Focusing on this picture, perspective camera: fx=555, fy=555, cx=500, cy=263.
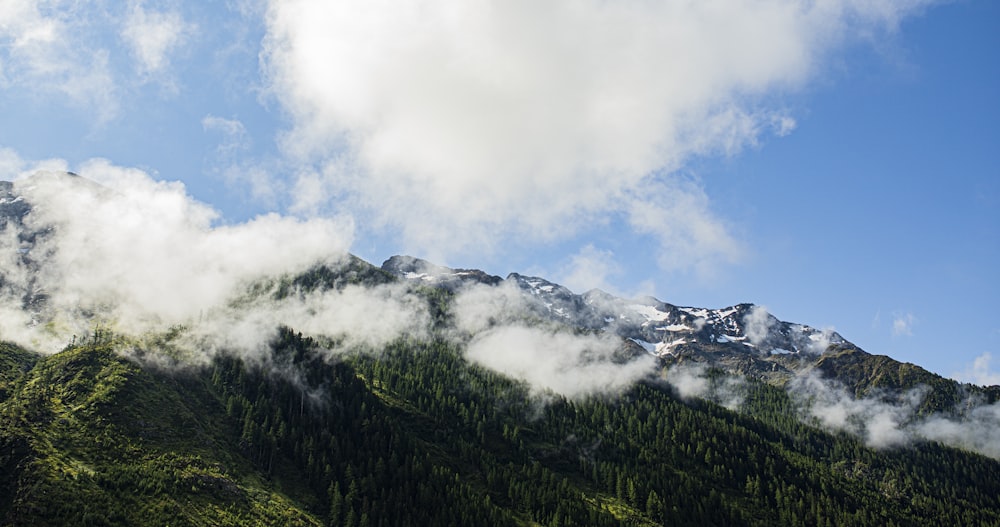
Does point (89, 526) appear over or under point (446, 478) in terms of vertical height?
under

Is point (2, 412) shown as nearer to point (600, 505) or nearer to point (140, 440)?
point (140, 440)

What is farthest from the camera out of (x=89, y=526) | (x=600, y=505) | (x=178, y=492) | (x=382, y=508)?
(x=600, y=505)

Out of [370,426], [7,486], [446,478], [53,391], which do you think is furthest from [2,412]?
[446,478]

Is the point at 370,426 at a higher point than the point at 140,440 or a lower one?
higher

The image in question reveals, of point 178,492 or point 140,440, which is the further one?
point 140,440

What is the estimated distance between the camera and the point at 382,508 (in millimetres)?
159000

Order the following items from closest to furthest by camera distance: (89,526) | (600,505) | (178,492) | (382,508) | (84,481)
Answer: (89,526), (84,481), (178,492), (382,508), (600,505)

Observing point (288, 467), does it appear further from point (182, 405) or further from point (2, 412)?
point (2, 412)

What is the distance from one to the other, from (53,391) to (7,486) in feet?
197

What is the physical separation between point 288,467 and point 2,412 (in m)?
74.7

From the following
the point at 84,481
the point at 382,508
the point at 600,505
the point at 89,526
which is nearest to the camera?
the point at 89,526

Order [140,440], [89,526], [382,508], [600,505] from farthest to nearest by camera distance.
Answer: [600,505]
[382,508]
[140,440]
[89,526]

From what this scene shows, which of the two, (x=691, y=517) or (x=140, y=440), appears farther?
(x=691, y=517)

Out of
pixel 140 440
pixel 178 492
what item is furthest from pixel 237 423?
pixel 178 492
